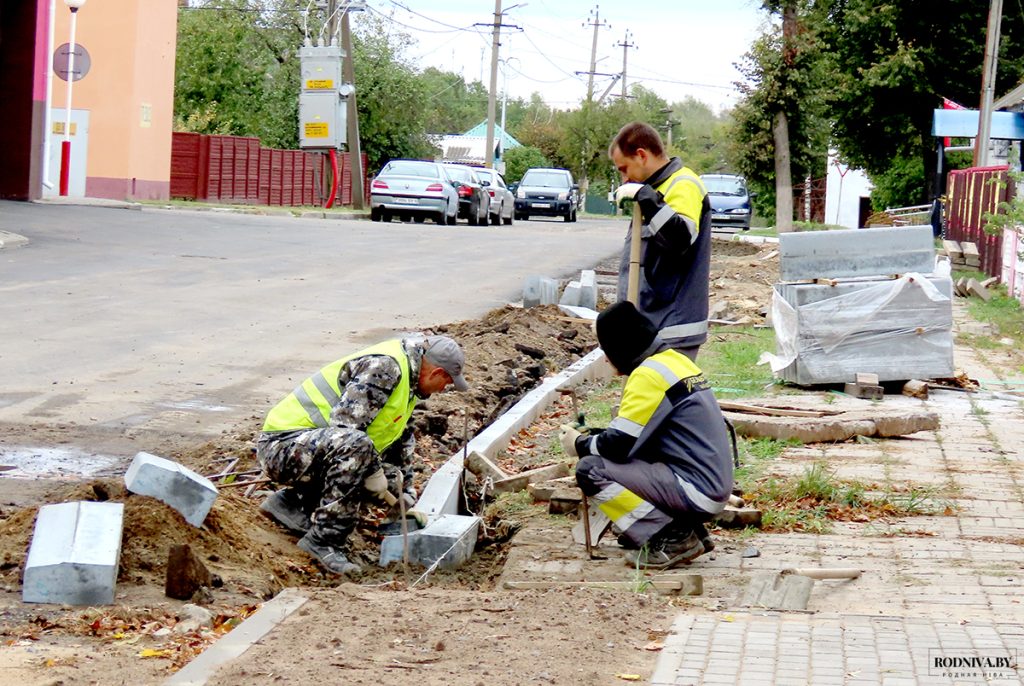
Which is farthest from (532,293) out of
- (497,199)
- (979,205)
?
(497,199)

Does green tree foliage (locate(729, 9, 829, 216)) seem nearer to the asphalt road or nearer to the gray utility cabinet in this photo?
the asphalt road

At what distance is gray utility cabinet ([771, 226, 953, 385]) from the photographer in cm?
1020

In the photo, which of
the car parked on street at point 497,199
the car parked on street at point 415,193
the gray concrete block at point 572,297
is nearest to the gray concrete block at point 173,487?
the gray concrete block at point 572,297

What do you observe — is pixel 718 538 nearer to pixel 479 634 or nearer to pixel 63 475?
pixel 479 634

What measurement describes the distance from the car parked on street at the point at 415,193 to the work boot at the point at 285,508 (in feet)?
84.6

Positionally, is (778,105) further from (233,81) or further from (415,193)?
(233,81)

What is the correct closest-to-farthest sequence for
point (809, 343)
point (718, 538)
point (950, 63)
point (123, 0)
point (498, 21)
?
point (718, 538), point (809, 343), point (123, 0), point (950, 63), point (498, 21)

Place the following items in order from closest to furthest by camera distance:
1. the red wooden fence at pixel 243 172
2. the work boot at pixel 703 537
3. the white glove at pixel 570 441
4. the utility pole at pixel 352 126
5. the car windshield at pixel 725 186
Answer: the work boot at pixel 703 537, the white glove at pixel 570 441, the utility pole at pixel 352 126, the red wooden fence at pixel 243 172, the car windshield at pixel 725 186

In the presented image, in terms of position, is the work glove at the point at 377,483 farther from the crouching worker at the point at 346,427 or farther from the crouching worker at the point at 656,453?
the crouching worker at the point at 656,453

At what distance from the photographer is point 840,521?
655 centimetres

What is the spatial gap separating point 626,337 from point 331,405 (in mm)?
1402

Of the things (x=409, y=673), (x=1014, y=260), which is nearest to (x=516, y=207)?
(x=1014, y=260)

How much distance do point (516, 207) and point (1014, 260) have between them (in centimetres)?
2761

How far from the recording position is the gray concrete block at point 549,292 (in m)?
15.0
